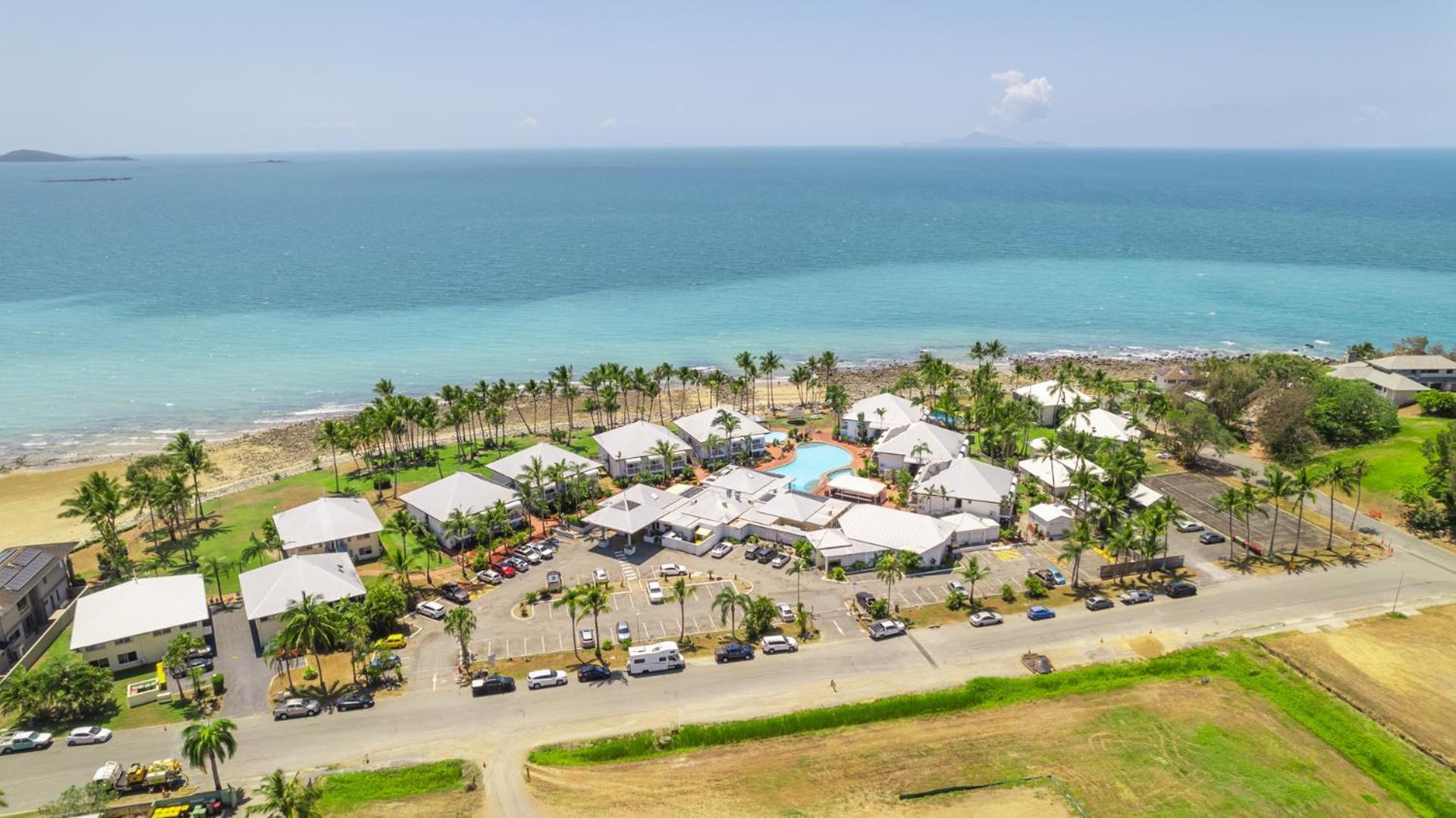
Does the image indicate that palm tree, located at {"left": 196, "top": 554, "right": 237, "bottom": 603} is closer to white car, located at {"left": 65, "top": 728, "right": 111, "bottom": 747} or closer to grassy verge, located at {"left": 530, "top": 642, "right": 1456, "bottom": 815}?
white car, located at {"left": 65, "top": 728, "right": 111, "bottom": 747}

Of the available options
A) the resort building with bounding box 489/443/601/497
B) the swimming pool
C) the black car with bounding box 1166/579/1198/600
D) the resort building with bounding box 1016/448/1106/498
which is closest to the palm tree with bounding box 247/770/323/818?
the resort building with bounding box 489/443/601/497

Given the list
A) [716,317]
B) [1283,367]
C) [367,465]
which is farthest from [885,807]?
[716,317]

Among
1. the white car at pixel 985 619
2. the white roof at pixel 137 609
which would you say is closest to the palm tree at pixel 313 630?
the white roof at pixel 137 609

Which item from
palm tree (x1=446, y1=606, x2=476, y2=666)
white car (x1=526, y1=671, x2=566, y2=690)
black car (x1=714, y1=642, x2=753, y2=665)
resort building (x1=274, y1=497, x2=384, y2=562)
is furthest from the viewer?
resort building (x1=274, y1=497, x2=384, y2=562)

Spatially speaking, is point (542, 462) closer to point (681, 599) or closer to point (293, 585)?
point (293, 585)

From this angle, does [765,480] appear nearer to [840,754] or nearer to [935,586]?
[935,586]

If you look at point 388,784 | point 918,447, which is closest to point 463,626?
point 388,784
